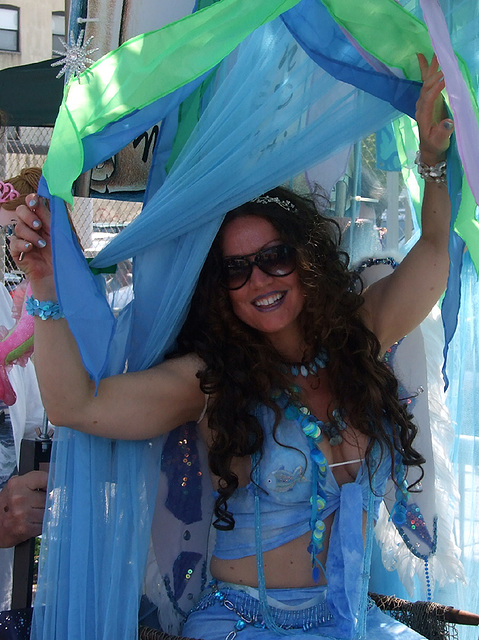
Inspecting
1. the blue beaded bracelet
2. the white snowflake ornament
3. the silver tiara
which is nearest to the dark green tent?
the white snowflake ornament

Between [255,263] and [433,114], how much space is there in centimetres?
55

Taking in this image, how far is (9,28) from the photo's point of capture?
596 inches

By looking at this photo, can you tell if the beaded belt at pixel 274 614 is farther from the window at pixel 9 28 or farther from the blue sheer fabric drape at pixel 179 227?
the window at pixel 9 28

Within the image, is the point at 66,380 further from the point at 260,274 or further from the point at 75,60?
the point at 75,60

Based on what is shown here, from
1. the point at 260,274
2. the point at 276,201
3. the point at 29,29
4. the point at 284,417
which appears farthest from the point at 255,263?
the point at 29,29

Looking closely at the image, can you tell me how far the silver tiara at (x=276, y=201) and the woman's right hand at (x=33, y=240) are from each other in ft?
1.89

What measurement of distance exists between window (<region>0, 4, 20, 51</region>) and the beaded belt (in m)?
15.6

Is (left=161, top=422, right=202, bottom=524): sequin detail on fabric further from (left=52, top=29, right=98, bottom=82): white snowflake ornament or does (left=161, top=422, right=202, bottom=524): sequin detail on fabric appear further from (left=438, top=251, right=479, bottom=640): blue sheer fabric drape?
(left=52, top=29, right=98, bottom=82): white snowflake ornament

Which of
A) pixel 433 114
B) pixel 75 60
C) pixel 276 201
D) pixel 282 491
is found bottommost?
pixel 282 491

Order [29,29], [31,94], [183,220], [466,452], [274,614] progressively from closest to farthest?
[183,220] → [274,614] → [466,452] → [31,94] → [29,29]

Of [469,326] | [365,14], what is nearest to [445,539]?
[469,326]

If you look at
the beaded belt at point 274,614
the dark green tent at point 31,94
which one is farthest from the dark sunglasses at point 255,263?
the dark green tent at point 31,94

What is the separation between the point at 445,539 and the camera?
Result: 2158mm

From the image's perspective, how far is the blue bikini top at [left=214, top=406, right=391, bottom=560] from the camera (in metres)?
1.80
